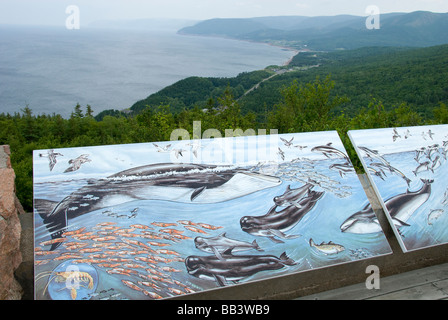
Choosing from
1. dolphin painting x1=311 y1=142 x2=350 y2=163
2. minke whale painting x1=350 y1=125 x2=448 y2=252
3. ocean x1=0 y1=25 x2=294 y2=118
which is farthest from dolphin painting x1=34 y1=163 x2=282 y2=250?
ocean x1=0 y1=25 x2=294 y2=118

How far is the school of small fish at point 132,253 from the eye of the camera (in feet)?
5.50

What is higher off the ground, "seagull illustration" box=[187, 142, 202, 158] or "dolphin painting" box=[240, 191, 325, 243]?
"seagull illustration" box=[187, 142, 202, 158]

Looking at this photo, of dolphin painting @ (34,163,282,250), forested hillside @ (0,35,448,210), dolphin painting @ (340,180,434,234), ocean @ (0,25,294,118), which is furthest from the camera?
ocean @ (0,25,294,118)

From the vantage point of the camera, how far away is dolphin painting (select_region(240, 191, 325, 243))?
2035 mm

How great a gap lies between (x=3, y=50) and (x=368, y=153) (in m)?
25.3

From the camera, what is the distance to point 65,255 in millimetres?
1698

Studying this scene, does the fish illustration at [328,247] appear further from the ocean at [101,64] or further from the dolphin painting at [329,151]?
the ocean at [101,64]

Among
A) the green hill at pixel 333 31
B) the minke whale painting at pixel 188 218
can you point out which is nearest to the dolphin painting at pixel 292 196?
the minke whale painting at pixel 188 218

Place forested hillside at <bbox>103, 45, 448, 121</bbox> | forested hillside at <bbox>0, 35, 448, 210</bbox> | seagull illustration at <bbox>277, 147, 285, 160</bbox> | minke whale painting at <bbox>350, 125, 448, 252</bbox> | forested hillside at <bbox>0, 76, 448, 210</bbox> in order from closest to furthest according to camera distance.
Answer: minke whale painting at <bbox>350, 125, 448, 252</bbox> < seagull illustration at <bbox>277, 147, 285, 160</bbox> < forested hillside at <bbox>0, 76, 448, 210</bbox> < forested hillside at <bbox>0, 35, 448, 210</bbox> < forested hillside at <bbox>103, 45, 448, 121</bbox>

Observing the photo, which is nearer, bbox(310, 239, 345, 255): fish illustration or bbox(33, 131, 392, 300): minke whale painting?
bbox(33, 131, 392, 300): minke whale painting

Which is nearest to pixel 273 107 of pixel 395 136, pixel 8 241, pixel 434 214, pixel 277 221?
pixel 395 136

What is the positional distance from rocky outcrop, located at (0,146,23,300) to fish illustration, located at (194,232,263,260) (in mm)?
983

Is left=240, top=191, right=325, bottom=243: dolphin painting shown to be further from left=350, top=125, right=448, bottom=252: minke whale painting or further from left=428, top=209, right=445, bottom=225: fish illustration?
left=428, top=209, right=445, bottom=225: fish illustration

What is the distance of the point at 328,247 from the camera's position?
2.06 meters
